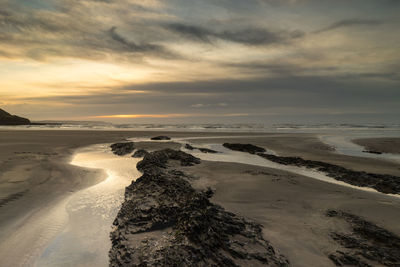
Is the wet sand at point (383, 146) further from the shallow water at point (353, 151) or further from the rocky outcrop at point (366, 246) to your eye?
the rocky outcrop at point (366, 246)

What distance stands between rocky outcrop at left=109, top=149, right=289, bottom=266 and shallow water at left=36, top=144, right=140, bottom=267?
0.51 metres

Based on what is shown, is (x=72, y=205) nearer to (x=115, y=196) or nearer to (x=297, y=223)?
(x=115, y=196)

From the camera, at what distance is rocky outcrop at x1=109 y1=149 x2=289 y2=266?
3699 millimetres

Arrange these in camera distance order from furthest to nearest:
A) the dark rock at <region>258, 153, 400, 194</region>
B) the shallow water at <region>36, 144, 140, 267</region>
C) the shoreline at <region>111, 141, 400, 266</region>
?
the dark rock at <region>258, 153, 400, 194</region> → the shallow water at <region>36, 144, 140, 267</region> → the shoreline at <region>111, 141, 400, 266</region>

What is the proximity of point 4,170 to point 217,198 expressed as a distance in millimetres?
10838

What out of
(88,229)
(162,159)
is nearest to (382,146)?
(162,159)

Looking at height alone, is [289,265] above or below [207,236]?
below

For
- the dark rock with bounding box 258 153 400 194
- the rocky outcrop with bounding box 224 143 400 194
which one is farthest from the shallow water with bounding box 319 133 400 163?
the dark rock with bounding box 258 153 400 194

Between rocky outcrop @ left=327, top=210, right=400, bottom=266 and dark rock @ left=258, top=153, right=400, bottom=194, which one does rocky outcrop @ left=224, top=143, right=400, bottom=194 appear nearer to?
dark rock @ left=258, top=153, right=400, bottom=194

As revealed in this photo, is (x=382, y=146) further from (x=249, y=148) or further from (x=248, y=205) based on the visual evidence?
(x=248, y=205)

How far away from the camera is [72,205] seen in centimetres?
763

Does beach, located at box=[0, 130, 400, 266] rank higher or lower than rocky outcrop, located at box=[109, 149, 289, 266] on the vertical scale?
lower

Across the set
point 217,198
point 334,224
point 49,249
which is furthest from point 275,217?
point 49,249

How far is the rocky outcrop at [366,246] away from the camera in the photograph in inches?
170
